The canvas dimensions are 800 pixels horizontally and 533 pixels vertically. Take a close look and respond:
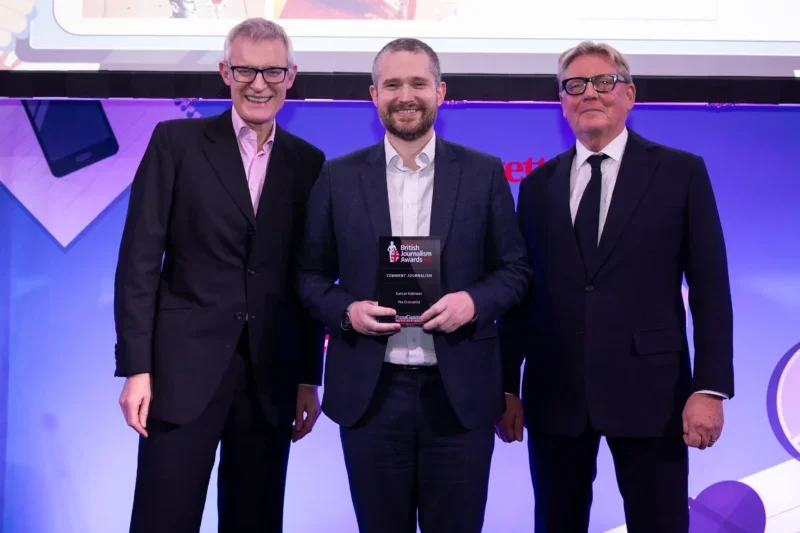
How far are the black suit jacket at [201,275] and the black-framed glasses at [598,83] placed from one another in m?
0.95

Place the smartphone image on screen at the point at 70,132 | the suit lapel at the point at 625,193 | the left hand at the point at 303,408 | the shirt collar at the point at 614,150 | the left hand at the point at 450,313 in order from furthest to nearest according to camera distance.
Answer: the smartphone image on screen at the point at 70,132, the left hand at the point at 303,408, the shirt collar at the point at 614,150, the suit lapel at the point at 625,193, the left hand at the point at 450,313

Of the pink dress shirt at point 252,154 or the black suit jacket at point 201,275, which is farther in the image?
the pink dress shirt at point 252,154

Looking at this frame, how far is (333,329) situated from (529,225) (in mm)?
722

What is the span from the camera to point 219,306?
204 cm

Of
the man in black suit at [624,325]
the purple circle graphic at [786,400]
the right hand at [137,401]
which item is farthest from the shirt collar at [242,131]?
the purple circle graphic at [786,400]

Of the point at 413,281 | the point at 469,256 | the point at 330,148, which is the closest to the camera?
the point at 413,281

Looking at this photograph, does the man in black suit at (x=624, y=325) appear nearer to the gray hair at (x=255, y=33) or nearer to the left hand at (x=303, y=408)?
the left hand at (x=303, y=408)

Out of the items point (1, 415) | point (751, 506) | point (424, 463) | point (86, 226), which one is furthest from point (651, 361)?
point (1, 415)

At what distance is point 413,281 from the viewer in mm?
1820

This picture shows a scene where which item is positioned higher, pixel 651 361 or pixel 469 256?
pixel 469 256

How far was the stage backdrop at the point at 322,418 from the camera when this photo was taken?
299 centimetres

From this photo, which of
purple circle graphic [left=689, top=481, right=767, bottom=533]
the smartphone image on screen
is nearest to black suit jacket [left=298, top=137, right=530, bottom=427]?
the smartphone image on screen

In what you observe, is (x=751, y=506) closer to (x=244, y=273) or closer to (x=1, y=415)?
(x=244, y=273)

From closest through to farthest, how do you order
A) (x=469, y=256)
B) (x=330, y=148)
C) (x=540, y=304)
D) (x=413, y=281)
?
(x=413, y=281), (x=469, y=256), (x=540, y=304), (x=330, y=148)
